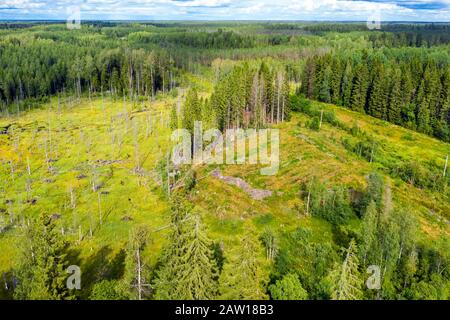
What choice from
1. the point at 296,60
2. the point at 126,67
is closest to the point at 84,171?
the point at 126,67

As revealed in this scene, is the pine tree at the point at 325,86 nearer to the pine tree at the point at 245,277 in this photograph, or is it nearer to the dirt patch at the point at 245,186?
the dirt patch at the point at 245,186

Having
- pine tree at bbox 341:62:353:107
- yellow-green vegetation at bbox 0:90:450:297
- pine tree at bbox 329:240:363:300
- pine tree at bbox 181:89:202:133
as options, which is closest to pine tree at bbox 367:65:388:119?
yellow-green vegetation at bbox 0:90:450:297

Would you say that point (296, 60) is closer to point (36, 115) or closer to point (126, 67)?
point (126, 67)

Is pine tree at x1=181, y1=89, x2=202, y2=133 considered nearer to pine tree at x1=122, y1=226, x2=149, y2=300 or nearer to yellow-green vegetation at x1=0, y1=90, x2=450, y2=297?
yellow-green vegetation at x1=0, y1=90, x2=450, y2=297

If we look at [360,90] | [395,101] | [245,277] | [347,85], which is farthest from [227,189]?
[347,85]

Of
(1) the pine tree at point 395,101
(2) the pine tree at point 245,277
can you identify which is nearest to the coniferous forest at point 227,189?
(2) the pine tree at point 245,277
